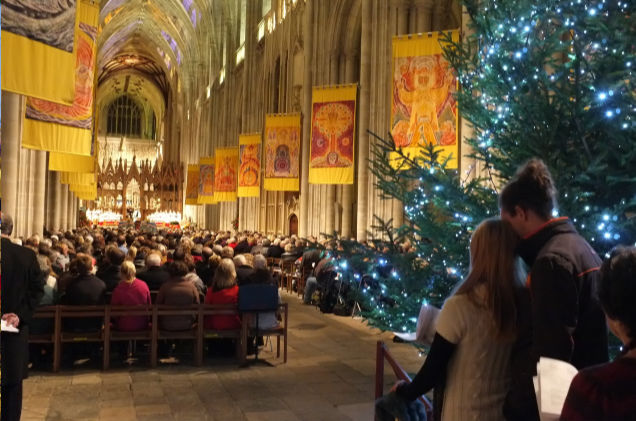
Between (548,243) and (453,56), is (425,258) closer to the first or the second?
(453,56)

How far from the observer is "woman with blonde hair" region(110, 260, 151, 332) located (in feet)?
23.5

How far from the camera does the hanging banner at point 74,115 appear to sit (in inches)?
414

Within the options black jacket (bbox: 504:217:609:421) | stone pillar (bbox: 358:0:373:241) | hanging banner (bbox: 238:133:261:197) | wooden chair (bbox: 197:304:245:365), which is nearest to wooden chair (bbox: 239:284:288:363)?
wooden chair (bbox: 197:304:245:365)

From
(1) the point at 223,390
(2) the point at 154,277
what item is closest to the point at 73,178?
(2) the point at 154,277

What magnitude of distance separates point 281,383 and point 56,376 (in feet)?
7.92

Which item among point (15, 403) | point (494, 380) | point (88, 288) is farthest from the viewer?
point (88, 288)

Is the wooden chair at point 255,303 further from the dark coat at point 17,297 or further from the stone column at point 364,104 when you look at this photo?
the stone column at point 364,104

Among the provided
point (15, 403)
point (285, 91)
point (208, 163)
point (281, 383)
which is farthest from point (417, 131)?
point (208, 163)

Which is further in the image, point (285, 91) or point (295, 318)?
point (285, 91)

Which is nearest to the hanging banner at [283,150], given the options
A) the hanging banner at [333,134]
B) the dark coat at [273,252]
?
the dark coat at [273,252]

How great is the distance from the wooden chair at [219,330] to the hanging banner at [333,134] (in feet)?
27.3

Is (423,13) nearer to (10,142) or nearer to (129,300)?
(10,142)

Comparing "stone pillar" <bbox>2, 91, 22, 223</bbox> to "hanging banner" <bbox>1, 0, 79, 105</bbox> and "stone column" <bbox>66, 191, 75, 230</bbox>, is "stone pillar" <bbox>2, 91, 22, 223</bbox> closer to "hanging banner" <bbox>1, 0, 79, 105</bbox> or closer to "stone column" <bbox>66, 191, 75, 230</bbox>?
"hanging banner" <bbox>1, 0, 79, 105</bbox>

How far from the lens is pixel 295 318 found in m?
11.0
